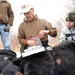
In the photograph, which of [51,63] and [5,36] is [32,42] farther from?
[51,63]

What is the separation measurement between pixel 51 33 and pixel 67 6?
7.75m

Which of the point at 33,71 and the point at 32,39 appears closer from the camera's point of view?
the point at 33,71

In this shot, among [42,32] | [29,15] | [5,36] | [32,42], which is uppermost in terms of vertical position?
[29,15]

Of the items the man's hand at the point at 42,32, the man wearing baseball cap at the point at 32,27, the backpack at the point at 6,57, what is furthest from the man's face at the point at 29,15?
the backpack at the point at 6,57

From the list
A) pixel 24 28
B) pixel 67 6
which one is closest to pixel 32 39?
pixel 24 28

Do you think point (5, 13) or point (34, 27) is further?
point (5, 13)

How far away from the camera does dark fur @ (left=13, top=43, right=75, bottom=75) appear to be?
189 centimetres

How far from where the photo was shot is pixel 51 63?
191cm

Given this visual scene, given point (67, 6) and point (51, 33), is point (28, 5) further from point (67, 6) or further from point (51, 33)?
point (67, 6)

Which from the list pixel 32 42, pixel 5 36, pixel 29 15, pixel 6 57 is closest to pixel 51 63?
pixel 6 57

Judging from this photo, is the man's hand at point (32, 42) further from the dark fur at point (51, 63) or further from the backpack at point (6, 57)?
the dark fur at point (51, 63)

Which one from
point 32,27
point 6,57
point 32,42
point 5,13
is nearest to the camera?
point 6,57

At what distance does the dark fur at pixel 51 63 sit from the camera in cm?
189

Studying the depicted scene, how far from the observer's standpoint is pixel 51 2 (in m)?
13.6
